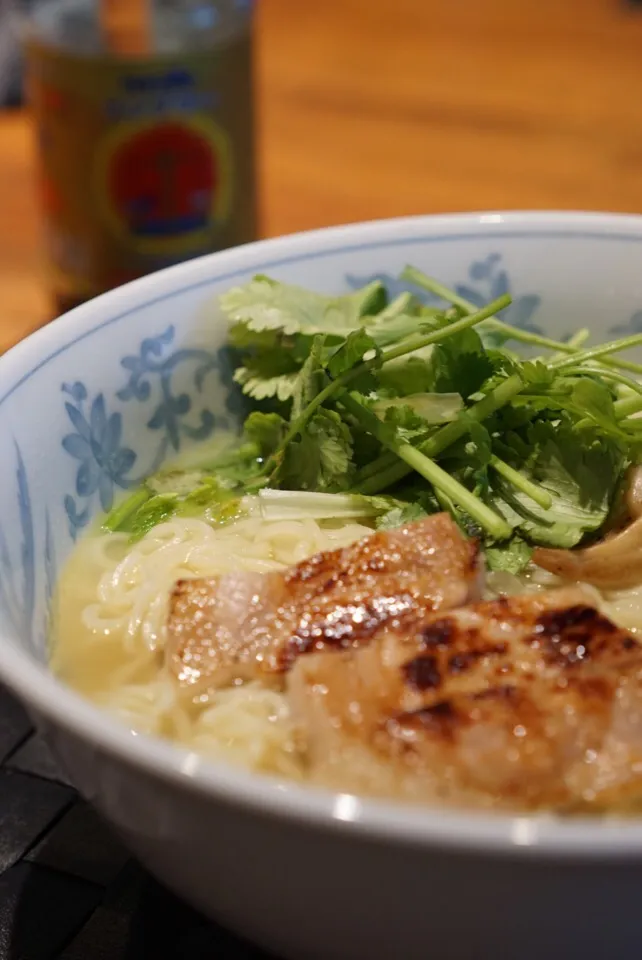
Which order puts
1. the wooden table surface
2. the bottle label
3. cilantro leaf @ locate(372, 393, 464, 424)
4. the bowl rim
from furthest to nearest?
the wooden table surface, the bottle label, cilantro leaf @ locate(372, 393, 464, 424), the bowl rim

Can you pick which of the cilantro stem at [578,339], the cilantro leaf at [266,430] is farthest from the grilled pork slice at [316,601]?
the cilantro stem at [578,339]

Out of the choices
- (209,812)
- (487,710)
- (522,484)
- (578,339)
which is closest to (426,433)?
(522,484)

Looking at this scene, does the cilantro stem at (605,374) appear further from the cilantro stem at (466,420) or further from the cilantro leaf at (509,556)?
the cilantro leaf at (509,556)

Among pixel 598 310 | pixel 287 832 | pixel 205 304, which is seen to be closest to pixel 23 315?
pixel 205 304

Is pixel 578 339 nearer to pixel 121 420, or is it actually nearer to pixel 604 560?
pixel 604 560

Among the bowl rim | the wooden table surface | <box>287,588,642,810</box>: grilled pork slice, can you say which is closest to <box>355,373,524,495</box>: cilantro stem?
<box>287,588,642,810</box>: grilled pork slice

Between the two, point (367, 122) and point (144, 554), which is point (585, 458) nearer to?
point (144, 554)

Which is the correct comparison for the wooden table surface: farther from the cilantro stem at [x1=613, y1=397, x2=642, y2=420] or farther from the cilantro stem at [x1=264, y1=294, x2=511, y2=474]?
the cilantro stem at [x1=613, y1=397, x2=642, y2=420]
